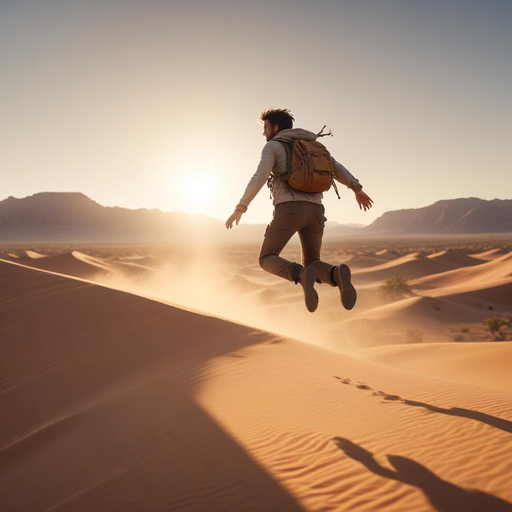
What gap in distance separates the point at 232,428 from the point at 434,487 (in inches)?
64.0

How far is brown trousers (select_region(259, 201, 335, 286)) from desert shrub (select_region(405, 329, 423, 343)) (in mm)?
11067

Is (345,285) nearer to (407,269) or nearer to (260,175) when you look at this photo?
(260,175)

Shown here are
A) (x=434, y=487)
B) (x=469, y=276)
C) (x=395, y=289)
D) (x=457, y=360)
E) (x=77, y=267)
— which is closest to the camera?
(x=434, y=487)

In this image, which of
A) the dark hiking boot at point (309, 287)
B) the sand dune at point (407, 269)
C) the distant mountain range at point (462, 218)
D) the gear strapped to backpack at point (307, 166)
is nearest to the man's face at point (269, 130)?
the gear strapped to backpack at point (307, 166)

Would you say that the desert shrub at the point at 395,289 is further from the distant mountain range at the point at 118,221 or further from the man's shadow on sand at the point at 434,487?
the distant mountain range at the point at 118,221

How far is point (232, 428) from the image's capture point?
3221mm

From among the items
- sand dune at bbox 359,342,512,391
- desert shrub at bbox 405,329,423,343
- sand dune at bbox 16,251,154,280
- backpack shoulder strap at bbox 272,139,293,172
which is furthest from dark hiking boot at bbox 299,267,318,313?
sand dune at bbox 16,251,154,280

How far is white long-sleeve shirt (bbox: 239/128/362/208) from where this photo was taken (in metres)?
3.37

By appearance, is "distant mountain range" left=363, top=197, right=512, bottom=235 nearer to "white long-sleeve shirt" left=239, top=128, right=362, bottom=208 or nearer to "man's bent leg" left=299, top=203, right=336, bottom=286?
"man's bent leg" left=299, top=203, right=336, bottom=286

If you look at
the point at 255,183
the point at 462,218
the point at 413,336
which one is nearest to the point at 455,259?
the point at 413,336

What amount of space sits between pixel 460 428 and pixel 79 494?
2.93 metres

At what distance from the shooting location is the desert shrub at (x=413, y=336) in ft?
43.7

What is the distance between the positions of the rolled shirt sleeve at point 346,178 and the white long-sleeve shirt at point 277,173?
0.38 m

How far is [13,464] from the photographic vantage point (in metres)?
3.81
